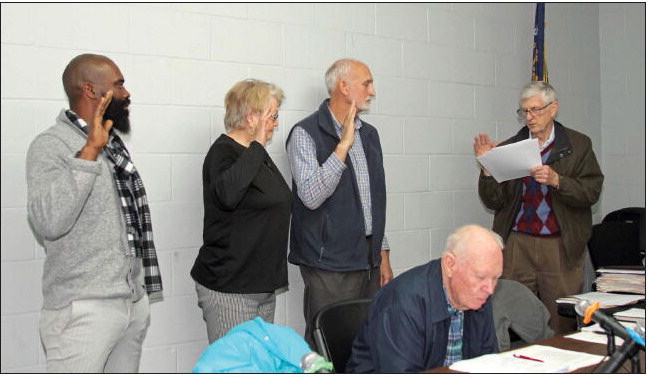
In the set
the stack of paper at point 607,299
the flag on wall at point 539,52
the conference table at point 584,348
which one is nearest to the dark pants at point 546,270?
the stack of paper at point 607,299

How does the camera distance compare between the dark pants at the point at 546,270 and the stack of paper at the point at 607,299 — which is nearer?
the stack of paper at the point at 607,299

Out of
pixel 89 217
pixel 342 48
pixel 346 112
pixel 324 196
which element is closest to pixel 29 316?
pixel 89 217

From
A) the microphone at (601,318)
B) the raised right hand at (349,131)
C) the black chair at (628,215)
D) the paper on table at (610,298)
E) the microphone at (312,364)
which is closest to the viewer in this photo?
the microphone at (601,318)

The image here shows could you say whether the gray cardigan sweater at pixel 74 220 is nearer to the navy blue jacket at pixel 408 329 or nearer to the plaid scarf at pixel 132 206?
the plaid scarf at pixel 132 206

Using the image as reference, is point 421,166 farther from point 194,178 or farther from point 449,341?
point 449,341

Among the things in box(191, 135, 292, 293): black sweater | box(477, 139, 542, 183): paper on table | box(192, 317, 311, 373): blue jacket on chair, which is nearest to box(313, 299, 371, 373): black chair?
box(192, 317, 311, 373): blue jacket on chair

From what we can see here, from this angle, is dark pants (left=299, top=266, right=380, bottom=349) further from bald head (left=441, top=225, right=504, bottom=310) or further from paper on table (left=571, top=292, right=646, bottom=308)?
bald head (left=441, top=225, right=504, bottom=310)

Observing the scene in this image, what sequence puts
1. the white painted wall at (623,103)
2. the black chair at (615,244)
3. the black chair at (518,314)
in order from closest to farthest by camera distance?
1. the black chair at (518,314)
2. the black chair at (615,244)
3. the white painted wall at (623,103)

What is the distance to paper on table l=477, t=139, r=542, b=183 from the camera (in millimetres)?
3479

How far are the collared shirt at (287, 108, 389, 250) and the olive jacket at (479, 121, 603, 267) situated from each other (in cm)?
93

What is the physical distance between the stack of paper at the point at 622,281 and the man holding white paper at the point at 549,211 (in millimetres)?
343

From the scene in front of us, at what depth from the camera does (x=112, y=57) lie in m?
3.01

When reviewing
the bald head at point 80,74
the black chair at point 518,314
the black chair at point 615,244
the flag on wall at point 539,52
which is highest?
the flag on wall at point 539,52

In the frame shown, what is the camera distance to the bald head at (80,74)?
242 centimetres
